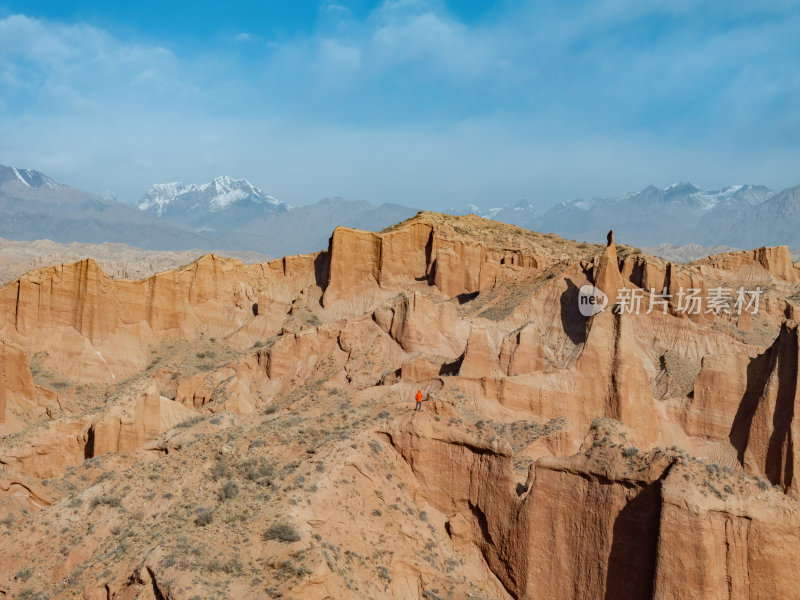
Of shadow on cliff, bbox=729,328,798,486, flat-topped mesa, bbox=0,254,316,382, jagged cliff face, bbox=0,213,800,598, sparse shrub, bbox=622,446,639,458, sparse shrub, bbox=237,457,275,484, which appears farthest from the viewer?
flat-topped mesa, bbox=0,254,316,382

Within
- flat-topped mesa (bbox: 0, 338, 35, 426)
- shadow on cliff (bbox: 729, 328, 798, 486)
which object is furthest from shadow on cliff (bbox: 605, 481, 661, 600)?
flat-topped mesa (bbox: 0, 338, 35, 426)

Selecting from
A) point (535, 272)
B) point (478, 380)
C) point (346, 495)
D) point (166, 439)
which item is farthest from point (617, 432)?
point (535, 272)

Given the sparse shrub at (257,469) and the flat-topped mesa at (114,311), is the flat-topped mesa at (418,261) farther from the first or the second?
the sparse shrub at (257,469)

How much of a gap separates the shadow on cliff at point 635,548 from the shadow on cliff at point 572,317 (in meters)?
26.8

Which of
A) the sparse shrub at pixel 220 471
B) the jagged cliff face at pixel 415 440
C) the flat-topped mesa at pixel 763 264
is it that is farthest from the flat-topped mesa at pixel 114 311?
the flat-topped mesa at pixel 763 264

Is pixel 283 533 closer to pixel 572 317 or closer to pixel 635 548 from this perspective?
pixel 635 548

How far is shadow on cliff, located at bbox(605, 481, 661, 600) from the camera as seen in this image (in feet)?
68.6

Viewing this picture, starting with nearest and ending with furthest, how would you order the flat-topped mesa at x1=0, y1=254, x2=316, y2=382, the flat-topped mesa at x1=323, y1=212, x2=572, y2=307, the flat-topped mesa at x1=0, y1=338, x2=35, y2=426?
the flat-topped mesa at x1=0, y1=338, x2=35, y2=426 < the flat-topped mesa at x1=0, y1=254, x2=316, y2=382 < the flat-topped mesa at x1=323, y1=212, x2=572, y2=307

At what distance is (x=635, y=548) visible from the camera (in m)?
21.4

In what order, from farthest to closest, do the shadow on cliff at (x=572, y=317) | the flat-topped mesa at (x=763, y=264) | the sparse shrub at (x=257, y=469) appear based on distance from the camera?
the flat-topped mesa at (x=763, y=264) → the shadow on cliff at (x=572, y=317) → the sparse shrub at (x=257, y=469)

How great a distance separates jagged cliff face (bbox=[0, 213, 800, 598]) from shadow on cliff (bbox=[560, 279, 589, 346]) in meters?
0.16

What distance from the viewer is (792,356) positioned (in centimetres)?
3394

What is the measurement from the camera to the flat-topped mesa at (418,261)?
229 ft

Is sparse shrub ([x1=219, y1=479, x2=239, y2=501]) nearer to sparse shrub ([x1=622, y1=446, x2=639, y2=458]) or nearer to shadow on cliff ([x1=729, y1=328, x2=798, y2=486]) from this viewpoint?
sparse shrub ([x1=622, y1=446, x2=639, y2=458])
